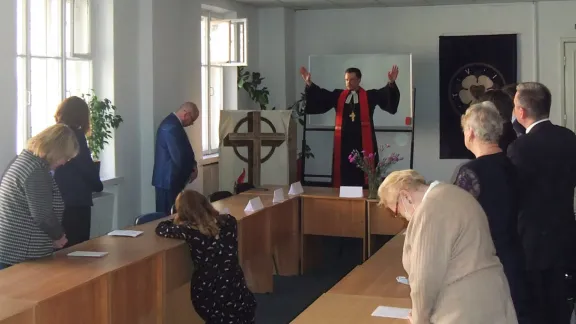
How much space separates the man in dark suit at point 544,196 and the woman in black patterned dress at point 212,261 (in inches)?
64.1

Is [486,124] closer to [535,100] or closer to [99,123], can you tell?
[535,100]

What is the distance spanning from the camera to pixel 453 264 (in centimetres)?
223

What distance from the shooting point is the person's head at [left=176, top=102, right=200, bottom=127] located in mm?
6934

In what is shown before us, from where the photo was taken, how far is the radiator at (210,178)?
27.1 feet

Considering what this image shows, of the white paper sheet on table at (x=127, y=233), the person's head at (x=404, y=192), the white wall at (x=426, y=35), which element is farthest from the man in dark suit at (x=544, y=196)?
the white wall at (x=426, y=35)

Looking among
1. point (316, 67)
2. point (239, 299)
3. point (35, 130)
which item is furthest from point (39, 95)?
point (316, 67)

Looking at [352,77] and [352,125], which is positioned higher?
Result: [352,77]

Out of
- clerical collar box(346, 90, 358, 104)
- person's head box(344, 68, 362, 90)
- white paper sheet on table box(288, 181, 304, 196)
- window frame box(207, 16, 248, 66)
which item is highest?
window frame box(207, 16, 248, 66)

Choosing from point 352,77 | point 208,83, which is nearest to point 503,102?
point 352,77

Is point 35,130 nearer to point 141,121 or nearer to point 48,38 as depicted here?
point 48,38

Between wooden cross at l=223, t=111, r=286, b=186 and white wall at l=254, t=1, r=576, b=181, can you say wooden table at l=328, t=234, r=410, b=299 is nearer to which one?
wooden cross at l=223, t=111, r=286, b=186

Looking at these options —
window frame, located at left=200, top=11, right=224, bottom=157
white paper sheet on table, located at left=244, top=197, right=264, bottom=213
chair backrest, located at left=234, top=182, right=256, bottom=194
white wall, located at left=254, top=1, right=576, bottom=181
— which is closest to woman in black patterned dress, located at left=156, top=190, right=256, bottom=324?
white paper sheet on table, located at left=244, top=197, right=264, bottom=213

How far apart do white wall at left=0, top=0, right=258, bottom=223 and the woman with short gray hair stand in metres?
4.40

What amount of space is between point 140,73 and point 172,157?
894 millimetres
